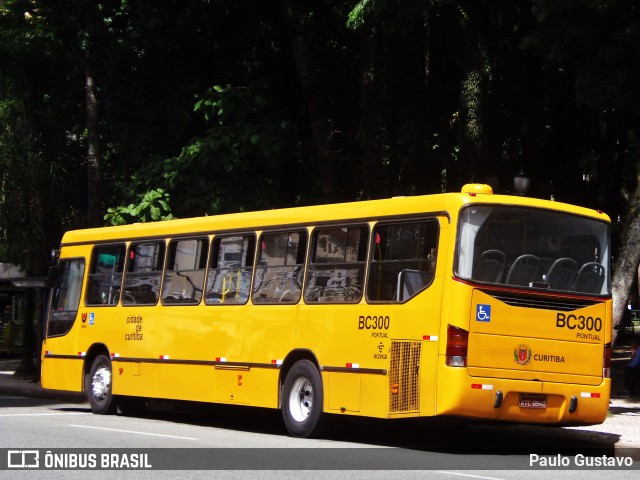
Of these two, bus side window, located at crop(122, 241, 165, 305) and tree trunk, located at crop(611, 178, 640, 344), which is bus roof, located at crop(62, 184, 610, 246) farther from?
tree trunk, located at crop(611, 178, 640, 344)

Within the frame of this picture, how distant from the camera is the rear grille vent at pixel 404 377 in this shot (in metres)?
14.4

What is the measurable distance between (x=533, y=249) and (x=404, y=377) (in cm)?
218

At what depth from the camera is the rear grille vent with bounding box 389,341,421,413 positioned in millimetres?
14398

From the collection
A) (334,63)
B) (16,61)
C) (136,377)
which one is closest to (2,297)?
(16,61)

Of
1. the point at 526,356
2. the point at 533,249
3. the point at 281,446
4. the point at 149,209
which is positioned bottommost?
the point at 281,446

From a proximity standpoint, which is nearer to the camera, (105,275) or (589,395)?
(589,395)

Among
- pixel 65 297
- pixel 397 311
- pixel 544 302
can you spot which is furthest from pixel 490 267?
pixel 65 297

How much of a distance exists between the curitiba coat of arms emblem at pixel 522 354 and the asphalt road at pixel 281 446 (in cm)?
109

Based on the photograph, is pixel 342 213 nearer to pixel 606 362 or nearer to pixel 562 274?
pixel 562 274

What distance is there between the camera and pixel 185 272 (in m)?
19.2

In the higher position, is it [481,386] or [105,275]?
[105,275]

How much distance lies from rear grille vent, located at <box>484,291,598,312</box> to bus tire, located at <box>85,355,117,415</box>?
856cm

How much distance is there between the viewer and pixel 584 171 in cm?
3250

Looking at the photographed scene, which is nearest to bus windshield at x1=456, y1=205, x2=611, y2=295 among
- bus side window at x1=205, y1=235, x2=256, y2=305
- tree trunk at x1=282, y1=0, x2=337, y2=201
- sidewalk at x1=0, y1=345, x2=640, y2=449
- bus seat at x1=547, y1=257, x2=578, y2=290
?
bus seat at x1=547, y1=257, x2=578, y2=290
